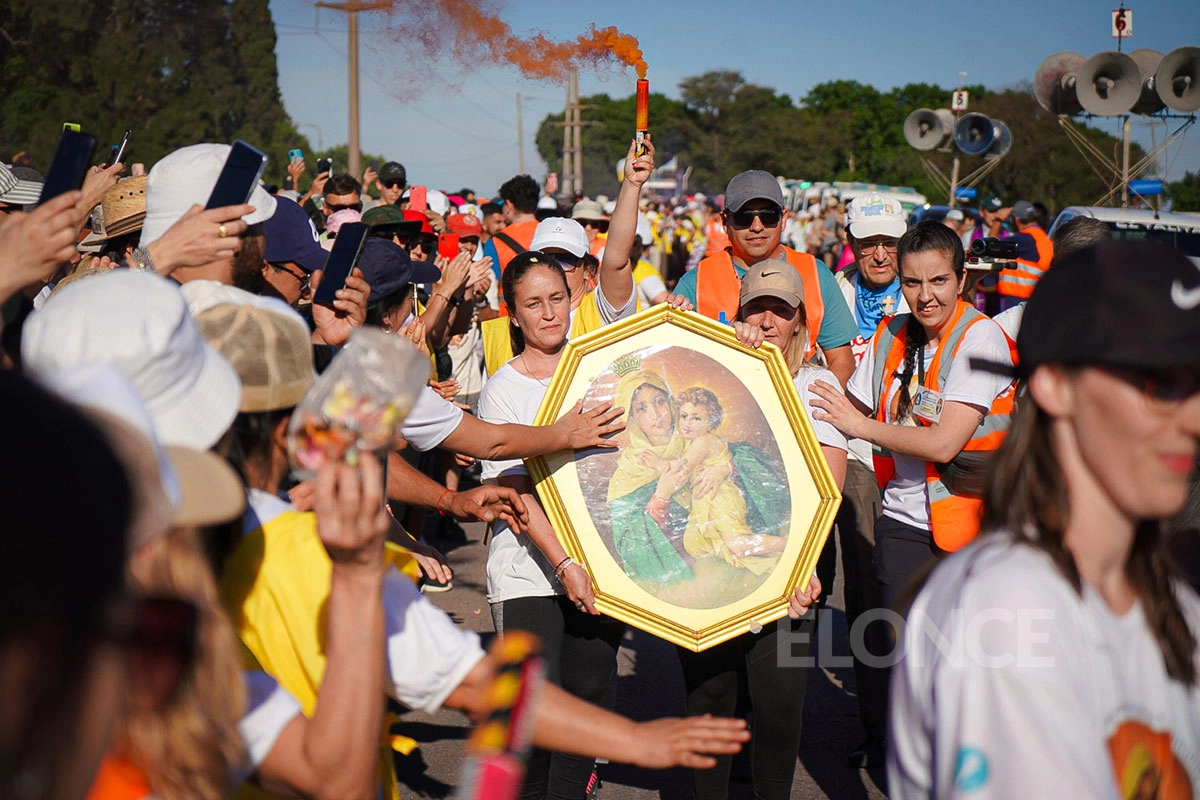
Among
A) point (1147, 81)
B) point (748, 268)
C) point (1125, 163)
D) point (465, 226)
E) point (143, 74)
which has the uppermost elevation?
point (143, 74)

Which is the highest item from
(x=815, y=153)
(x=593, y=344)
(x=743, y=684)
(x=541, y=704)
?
(x=815, y=153)

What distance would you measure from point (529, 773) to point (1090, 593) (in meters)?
2.61

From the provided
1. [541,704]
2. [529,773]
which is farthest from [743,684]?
[541,704]

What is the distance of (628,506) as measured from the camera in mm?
3738

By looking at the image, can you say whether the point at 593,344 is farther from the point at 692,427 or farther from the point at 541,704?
the point at 541,704

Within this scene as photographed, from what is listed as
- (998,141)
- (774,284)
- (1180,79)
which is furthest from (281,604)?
(998,141)

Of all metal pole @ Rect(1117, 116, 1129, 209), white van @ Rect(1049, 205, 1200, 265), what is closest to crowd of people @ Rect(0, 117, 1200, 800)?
white van @ Rect(1049, 205, 1200, 265)

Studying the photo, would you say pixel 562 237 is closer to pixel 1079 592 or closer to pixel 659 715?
pixel 659 715

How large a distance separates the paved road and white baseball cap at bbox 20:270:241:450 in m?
3.12

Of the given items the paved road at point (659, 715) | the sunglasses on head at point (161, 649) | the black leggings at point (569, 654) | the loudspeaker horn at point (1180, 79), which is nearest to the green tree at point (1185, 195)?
the loudspeaker horn at point (1180, 79)

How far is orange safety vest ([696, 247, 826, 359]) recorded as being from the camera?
4898 millimetres

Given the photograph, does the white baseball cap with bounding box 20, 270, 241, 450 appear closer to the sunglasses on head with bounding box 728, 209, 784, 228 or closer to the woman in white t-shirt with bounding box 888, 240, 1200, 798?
the woman in white t-shirt with bounding box 888, 240, 1200, 798

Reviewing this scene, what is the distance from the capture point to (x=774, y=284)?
167 inches

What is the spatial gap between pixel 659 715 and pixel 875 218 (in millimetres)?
3050
